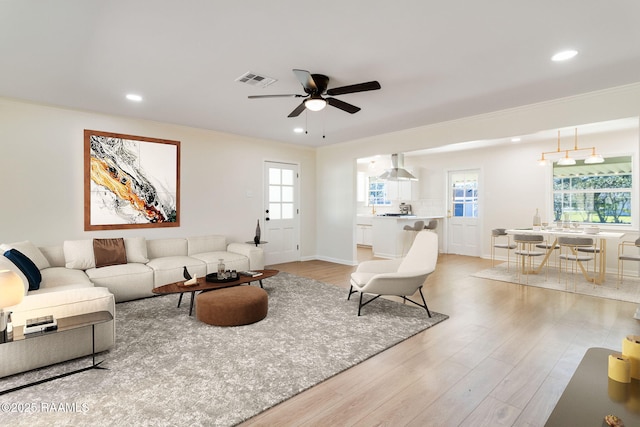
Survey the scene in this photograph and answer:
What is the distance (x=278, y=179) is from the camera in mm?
6781

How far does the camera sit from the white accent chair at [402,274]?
3.41 meters

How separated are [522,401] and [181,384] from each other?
88.7 inches

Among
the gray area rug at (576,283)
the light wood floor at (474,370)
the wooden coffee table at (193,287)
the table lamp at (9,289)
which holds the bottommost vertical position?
the light wood floor at (474,370)

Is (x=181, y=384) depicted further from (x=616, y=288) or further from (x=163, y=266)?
(x=616, y=288)

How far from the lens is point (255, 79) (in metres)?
3.36

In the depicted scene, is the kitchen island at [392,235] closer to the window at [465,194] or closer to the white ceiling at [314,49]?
the window at [465,194]

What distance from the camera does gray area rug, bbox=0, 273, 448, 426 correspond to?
6.33 feet

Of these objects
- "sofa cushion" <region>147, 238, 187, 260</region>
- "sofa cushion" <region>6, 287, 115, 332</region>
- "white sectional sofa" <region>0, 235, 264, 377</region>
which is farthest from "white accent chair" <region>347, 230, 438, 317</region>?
"sofa cushion" <region>147, 238, 187, 260</region>

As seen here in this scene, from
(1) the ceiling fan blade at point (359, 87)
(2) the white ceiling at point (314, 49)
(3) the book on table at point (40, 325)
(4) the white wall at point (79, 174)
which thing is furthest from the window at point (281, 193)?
(3) the book on table at point (40, 325)

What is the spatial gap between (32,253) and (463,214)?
8.15 metres

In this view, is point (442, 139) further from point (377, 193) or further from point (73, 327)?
point (73, 327)

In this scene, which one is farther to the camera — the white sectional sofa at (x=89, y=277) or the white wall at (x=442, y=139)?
the white wall at (x=442, y=139)

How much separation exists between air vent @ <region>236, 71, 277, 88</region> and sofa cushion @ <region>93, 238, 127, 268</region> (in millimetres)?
2907

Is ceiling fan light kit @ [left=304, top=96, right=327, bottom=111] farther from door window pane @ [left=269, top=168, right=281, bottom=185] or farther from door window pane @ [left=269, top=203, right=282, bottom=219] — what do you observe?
door window pane @ [left=269, top=203, right=282, bottom=219]
